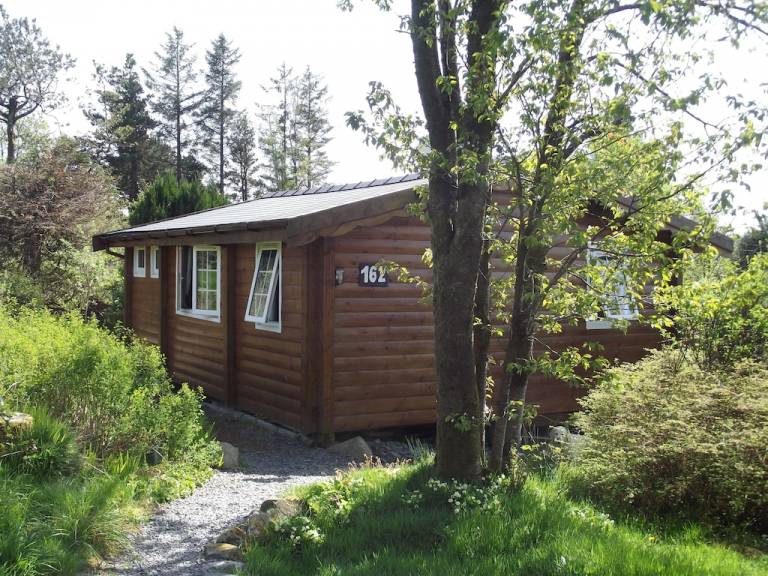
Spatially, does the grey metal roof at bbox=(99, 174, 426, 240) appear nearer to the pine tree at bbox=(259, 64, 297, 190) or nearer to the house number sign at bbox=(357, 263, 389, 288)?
the house number sign at bbox=(357, 263, 389, 288)

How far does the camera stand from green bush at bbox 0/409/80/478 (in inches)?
227

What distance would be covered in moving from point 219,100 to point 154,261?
112 feet

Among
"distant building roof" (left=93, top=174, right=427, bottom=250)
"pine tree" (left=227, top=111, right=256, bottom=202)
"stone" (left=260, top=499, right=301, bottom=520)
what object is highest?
"pine tree" (left=227, top=111, right=256, bottom=202)

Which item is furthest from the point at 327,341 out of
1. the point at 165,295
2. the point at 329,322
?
the point at 165,295

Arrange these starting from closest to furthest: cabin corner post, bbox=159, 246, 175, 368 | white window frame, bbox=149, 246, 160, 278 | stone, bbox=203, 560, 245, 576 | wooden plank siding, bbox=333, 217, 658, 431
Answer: stone, bbox=203, 560, 245, 576, wooden plank siding, bbox=333, 217, 658, 431, cabin corner post, bbox=159, 246, 175, 368, white window frame, bbox=149, 246, 160, 278

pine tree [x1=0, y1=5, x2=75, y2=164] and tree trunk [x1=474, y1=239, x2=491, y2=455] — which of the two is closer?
tree trunk [x1=474, y1=239, x2=491, y2=455]

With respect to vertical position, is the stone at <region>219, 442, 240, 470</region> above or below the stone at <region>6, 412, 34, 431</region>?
below

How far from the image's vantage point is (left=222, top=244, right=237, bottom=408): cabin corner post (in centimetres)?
1116

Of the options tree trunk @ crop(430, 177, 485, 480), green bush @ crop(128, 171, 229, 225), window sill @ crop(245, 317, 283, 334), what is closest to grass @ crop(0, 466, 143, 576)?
tree trunk @ crop(430, 177, 485, 480)

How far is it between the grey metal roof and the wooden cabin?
61 millimetres

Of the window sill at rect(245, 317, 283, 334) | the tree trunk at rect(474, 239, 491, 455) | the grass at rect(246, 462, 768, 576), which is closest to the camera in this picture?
the grass at rect(246, 462, 768, 576)

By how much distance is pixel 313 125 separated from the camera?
4566 cm

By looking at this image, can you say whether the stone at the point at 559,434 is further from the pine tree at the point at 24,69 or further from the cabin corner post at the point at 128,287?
the pine tree at the point at 24,69

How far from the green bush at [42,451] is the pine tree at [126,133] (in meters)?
37.0
